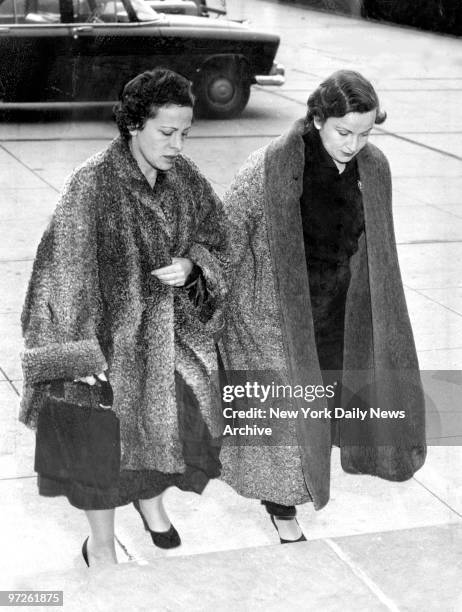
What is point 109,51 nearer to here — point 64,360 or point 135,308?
point 135,308

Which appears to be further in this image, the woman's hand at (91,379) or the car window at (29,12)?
the car window at (29,12)

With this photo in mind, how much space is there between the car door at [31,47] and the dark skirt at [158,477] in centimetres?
844

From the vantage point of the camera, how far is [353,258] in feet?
14.0

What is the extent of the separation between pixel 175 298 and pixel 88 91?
28.5 ft

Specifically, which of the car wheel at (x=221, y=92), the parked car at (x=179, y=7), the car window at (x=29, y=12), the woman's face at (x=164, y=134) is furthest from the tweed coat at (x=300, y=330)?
the parked car at (x=179, y=7)

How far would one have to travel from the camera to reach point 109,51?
1217 cm

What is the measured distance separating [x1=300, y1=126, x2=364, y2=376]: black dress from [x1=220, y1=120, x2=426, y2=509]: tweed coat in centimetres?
4

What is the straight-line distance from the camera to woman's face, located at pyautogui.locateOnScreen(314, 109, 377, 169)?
3.86 m

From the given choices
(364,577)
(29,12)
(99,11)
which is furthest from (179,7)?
(364,577)

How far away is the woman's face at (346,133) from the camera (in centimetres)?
386

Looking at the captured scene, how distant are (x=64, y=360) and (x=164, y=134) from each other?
0.78 metres

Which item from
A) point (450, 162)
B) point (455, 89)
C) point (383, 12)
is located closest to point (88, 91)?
point (450, 162)

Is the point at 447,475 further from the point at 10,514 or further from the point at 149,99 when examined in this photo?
the point at 149,99

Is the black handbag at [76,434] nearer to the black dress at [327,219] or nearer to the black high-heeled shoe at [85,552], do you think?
the black high-heeled shoe at [85,552]
